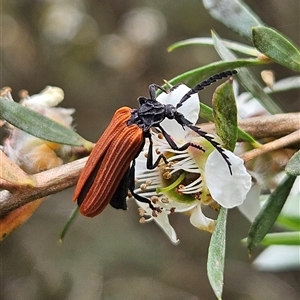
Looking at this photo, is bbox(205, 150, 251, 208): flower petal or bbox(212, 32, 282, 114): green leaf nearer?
bbox(205, 150, 251, 208): flower petal

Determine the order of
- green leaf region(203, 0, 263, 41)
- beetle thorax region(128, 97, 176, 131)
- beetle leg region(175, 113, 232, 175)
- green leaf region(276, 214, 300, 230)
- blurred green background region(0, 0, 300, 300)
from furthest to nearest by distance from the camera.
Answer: blurred green background region(0, 0, 300, 300) → green leaf region(276, 214, 300, 230) → green leaf region(203, 0, 263, 41) → beetle thorax region(128, 97, 176, 131) → beetle leg region(175, 113, 232, 175)

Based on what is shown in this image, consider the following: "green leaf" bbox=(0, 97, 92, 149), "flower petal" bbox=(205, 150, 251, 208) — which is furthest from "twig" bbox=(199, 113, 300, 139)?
"green leaf" bbox=(0, 97, 92, 149)

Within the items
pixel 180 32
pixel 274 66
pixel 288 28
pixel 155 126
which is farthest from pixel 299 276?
pixel 155 126

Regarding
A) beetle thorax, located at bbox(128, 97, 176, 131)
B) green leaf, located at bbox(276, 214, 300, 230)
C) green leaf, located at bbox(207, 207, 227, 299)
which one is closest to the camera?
green leaf, located at bbox(207, 207, 227, 299)

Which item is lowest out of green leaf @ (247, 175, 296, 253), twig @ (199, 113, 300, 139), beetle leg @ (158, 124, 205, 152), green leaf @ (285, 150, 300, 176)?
green leaf @ (247, 175, 296, 253)

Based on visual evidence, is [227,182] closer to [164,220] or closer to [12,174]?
[164,220]

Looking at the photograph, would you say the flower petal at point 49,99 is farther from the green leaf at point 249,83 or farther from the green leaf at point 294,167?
the green leaf at point 294,167

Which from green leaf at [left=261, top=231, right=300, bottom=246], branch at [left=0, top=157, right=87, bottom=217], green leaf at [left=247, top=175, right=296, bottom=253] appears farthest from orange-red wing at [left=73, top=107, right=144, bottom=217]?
green leaf at [left=261, top=231, right=300, bottom=246]

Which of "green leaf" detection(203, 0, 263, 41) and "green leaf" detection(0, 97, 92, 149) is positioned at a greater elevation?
"green leaf" detection(203, 0, 263, 41)

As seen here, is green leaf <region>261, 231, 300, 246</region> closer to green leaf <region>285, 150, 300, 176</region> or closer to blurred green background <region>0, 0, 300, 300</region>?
green leaf <region>285, 150, 300, 176</region>
